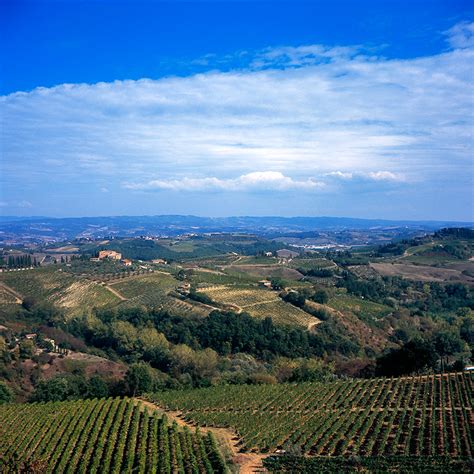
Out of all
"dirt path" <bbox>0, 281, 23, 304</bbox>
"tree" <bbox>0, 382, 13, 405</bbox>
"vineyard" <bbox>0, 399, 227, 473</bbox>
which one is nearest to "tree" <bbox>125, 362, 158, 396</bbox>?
"vineyard" <bbox>0, 399, 227, 473</bbox>

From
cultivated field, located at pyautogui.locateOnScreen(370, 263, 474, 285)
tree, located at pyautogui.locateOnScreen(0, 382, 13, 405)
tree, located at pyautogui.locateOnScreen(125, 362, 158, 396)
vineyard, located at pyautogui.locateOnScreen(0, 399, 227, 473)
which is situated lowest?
tree, located at pyautogui.locateOnScreen(0, 382, 13, 405)

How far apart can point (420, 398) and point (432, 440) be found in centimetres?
992

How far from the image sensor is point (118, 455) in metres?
29.0

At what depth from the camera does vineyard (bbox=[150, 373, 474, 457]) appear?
29.9m

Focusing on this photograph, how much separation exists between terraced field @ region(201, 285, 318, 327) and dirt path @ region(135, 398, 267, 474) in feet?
137

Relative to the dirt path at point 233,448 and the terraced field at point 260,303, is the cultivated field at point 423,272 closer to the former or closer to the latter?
the terraced field at point 260,303

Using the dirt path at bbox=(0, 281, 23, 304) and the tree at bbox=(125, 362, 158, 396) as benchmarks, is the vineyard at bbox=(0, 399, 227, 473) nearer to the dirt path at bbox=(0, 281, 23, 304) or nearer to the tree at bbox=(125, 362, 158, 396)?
the tree at bbox=(125, 362, 158, 396)

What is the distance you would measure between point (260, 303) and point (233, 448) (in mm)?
56056

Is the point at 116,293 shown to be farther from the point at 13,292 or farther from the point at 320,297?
the point at 320,297

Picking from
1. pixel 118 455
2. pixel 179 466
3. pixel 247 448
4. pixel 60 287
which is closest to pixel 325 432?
pixel 247 448

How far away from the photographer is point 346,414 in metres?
36.5

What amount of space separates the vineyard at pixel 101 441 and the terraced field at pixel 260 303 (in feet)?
142

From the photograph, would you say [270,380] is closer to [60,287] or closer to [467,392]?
[467,392]

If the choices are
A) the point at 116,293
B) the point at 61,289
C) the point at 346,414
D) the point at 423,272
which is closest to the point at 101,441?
the point at 346,414
